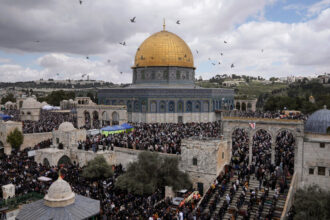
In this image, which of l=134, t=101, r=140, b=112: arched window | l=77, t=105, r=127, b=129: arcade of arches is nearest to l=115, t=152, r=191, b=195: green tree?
l=77, t=105, r=127, b=129: arcade of arches

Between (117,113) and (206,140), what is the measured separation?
2008cm

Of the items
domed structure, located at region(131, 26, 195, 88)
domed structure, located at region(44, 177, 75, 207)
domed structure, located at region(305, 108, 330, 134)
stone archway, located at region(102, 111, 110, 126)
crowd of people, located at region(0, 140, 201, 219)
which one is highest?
domed structure, located at region(131, 26, 195, 88)

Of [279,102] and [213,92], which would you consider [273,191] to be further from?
[279,102]

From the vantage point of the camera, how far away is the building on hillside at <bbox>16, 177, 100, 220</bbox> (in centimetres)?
1085

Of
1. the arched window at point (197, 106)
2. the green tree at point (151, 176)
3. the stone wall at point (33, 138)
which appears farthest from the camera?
Answer: the arched window at point (197, 106)

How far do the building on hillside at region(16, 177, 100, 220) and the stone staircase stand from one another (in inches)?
230

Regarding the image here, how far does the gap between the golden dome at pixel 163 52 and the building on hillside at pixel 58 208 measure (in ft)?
104

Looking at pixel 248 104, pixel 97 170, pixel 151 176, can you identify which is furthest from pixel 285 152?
pixel 248 104

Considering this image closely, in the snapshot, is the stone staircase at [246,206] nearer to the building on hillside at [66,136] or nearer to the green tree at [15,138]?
the building on hillside at [66,136]

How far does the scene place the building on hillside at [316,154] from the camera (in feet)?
52.8

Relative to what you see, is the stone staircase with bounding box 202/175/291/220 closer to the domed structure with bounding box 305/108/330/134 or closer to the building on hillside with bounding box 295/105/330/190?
the building on hillside with bounding box 295/105/330/190

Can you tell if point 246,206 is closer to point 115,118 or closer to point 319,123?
point 319,123

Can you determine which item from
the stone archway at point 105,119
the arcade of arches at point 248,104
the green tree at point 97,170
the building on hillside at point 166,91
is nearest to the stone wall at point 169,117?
the building on hillside at point 166,91

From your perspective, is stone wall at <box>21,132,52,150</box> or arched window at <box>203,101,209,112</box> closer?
stone wall at <box>21,132,52,150</box>
